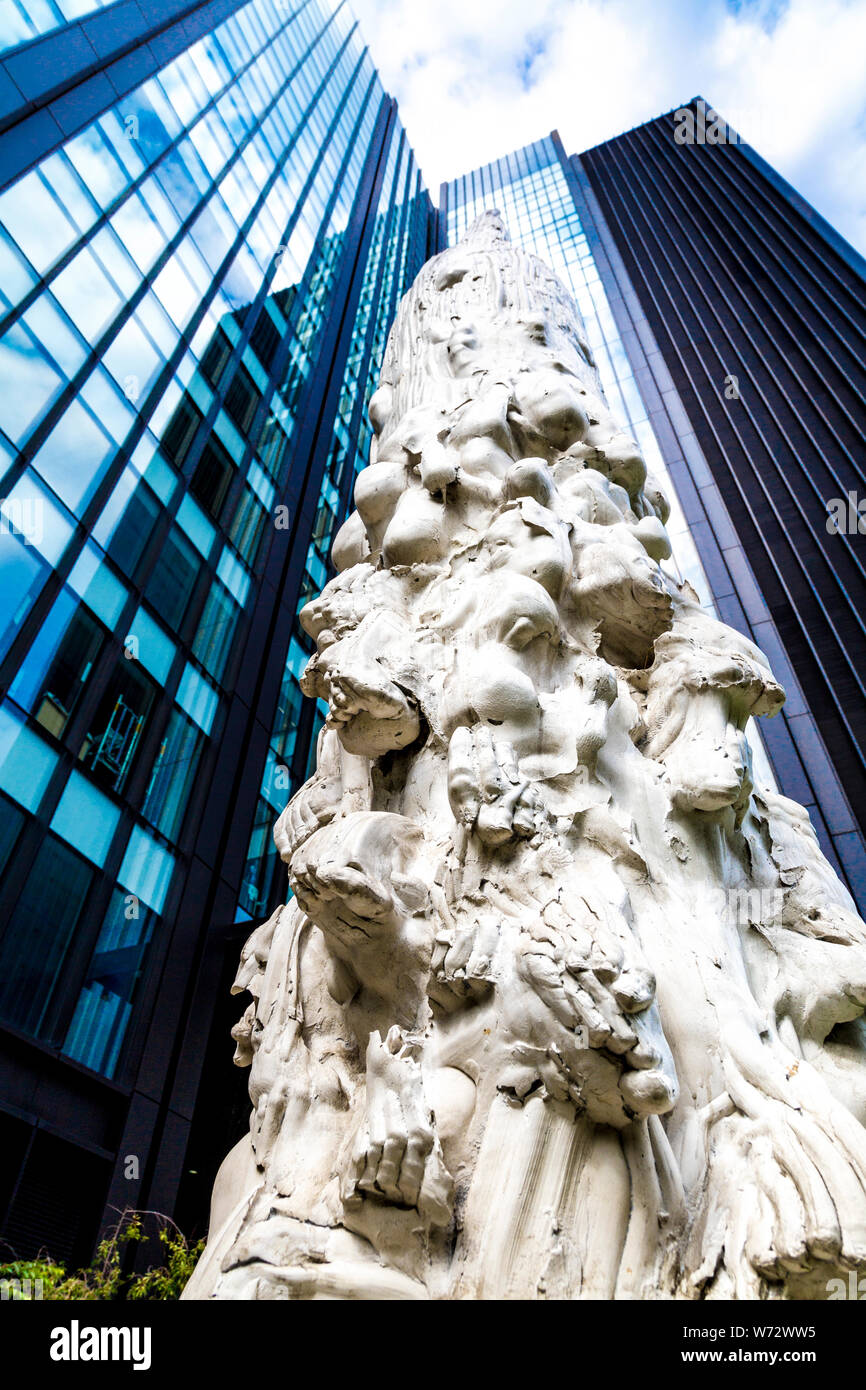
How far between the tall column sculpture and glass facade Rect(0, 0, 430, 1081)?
5.57m

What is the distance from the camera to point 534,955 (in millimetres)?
2387

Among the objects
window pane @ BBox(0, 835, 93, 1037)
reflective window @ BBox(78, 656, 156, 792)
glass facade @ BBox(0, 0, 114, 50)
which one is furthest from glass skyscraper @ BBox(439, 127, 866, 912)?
window pane @ BBox(0, 835, 93, 1037)

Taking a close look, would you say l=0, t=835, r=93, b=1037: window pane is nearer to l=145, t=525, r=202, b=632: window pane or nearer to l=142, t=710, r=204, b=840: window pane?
l=142, t=710, r=204, b=840: window pane

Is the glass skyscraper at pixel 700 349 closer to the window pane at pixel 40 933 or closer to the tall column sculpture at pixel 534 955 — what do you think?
the tall column sculpture at pixel 534 955

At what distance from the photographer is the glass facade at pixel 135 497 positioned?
873 cm

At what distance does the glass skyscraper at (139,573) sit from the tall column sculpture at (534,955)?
5.50 metres

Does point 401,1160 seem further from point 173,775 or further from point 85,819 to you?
point 173,775

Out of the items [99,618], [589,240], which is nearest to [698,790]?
[99,618]

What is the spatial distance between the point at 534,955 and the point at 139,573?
32.1ft

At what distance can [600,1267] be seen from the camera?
2135mm

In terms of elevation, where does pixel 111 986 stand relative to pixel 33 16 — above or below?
below

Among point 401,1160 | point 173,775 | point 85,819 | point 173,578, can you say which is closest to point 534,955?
point 401,1160

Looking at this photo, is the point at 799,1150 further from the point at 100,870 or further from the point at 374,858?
the point at 100,870
